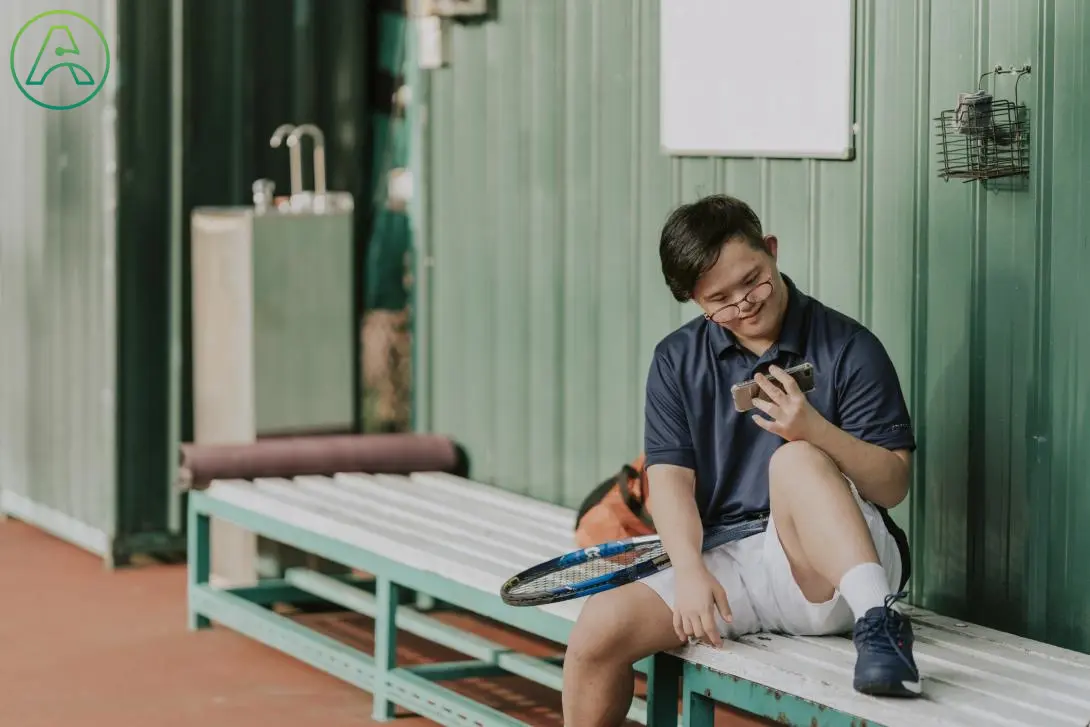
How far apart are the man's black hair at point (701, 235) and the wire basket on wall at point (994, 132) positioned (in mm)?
553

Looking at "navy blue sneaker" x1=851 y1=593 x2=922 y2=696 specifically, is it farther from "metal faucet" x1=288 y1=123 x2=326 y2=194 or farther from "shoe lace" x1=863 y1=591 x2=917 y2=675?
"metal faucet" x1=288 y1=123 x2=326 y2=194

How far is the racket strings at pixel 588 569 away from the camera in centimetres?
380

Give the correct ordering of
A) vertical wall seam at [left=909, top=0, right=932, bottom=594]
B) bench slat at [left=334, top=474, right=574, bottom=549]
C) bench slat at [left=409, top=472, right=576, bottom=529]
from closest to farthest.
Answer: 1. vertical wall seam at [left=909, top=0, right=932, bottom=594]
2. bench slat at [left=334, top=474, right=574, bottom=549]
3. bench slat at [left=409, top=472, right=576, bottom=529]

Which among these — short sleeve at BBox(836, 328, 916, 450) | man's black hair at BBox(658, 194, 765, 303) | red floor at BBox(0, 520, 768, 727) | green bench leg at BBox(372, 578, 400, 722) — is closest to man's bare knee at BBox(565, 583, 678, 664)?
short sleeve at BBox(836, 328, 916, 450)

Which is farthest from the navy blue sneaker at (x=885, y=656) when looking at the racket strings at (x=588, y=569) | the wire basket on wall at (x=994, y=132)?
the wire basket on wall at (x=994, y=132)

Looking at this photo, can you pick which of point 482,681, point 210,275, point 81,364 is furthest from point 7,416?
point 482,681

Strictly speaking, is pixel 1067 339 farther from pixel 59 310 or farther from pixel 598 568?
pixel 59 310

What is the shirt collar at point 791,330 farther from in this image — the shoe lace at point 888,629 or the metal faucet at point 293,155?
the metal faucet at point 293,155

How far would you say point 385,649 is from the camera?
4.59 metres

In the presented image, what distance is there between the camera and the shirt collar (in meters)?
3.67

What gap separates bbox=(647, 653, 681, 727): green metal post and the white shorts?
150mm

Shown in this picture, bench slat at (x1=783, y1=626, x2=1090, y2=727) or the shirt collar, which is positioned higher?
the shirt collar

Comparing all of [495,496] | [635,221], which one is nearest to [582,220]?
[635,221]

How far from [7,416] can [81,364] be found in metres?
0.79
